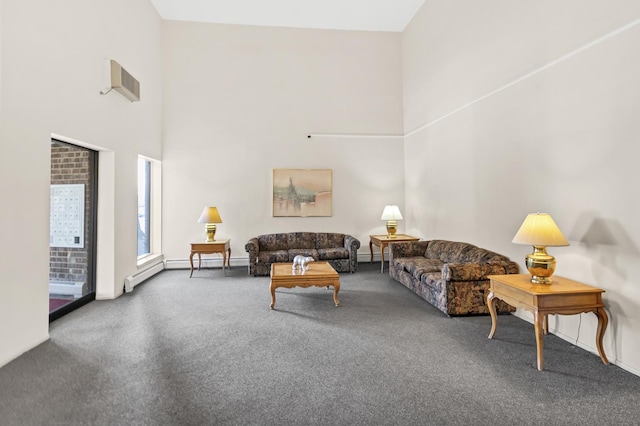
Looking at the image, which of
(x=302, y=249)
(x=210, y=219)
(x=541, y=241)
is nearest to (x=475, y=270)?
(x=541, y=241)

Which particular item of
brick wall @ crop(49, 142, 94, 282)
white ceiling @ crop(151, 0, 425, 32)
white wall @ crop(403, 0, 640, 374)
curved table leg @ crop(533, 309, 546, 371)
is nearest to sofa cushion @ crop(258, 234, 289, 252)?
brick wall @ crop(49, 142, 94, 282)

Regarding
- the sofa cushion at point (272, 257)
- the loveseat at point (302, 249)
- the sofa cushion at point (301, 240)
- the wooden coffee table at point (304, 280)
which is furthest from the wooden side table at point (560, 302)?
the sofa cushion at point (301, 240)

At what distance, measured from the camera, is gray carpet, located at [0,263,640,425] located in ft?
6.83

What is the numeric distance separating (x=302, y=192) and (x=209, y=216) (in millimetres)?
1979

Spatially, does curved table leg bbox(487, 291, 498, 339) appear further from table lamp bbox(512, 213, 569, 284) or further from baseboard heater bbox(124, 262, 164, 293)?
baseboard heater bbox(124, 262, 164, 293)

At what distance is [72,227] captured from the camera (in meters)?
4.24

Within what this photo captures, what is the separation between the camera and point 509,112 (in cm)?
401

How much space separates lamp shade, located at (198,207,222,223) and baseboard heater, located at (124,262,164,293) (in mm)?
1224

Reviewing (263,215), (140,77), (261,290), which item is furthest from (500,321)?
(140,77)

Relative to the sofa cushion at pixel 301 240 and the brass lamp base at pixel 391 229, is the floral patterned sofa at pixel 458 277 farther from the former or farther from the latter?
the sofa cushion at pixel 301 240

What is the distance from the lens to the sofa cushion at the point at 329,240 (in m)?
6.73

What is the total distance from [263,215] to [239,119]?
208 centimetres

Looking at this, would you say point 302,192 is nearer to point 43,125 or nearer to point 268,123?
point 268,123

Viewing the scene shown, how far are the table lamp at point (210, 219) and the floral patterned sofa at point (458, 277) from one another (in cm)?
350
